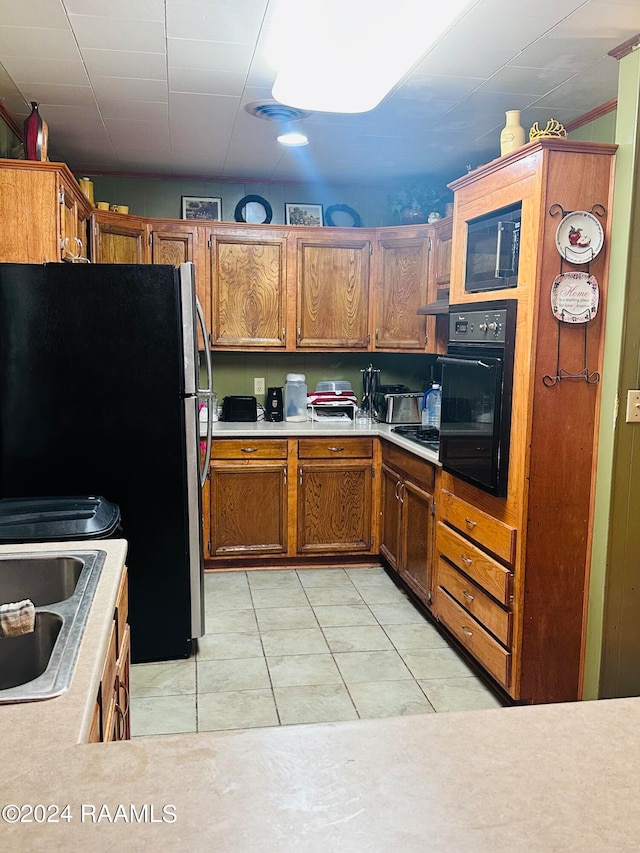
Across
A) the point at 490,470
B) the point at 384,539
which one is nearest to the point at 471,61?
the point at 490,470

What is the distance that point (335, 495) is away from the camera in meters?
4.54

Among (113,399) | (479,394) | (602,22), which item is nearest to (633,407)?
(479,394)

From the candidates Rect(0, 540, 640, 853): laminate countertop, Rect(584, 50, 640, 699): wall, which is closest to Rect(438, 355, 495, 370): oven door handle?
Rect(584, 50, 640, 699): wall

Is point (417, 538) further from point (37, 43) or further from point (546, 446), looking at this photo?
point (37, 43)

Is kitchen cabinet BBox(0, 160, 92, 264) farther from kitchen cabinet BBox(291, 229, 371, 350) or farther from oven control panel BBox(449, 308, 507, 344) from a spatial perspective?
kitchen cabinet BBox(291, 229, 371, 350)

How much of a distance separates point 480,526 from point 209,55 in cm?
212

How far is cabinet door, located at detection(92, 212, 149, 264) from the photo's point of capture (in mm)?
4414

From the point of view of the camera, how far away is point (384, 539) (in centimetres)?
452

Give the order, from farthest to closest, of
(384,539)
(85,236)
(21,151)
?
1. (384,539)
2. (85,236)
3. (21,151)

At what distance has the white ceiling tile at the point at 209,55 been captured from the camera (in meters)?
2.73

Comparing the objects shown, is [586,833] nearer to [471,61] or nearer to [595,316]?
[595,316]

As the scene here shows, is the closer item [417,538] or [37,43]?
[37,43]

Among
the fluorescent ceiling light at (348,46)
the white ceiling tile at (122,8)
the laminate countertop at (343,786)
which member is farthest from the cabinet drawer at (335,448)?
the laminate countertop at (343,786)

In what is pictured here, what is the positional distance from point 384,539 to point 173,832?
12.4 feet
